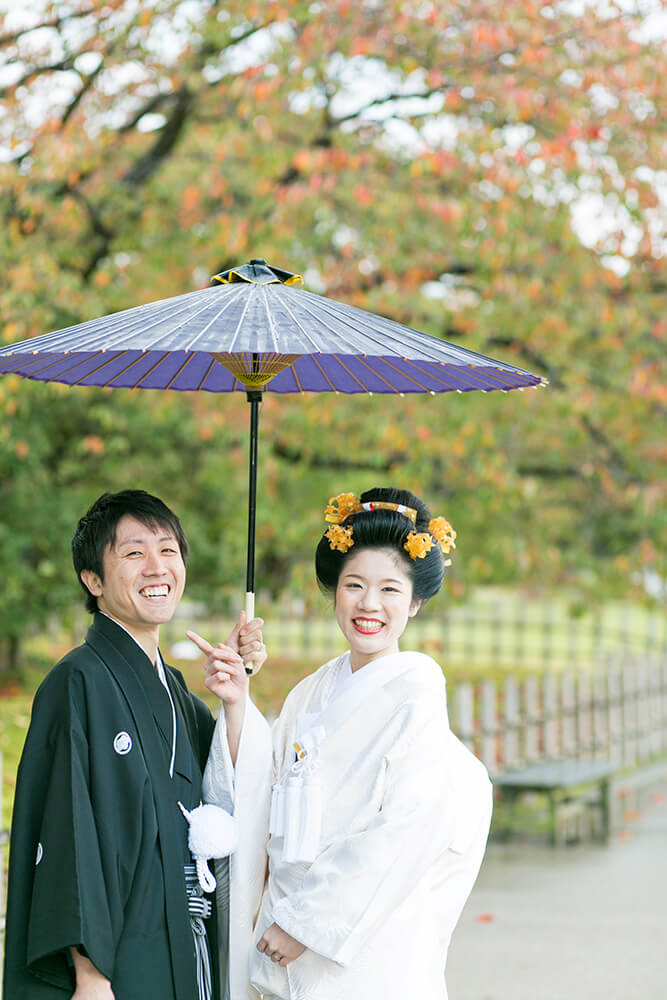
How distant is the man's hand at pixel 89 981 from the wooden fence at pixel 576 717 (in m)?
4.66

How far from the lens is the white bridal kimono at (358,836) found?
2648 mm

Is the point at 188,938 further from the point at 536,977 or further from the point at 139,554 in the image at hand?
the point at 536,977

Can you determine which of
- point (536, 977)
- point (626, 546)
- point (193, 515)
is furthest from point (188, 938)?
point (193, 515)

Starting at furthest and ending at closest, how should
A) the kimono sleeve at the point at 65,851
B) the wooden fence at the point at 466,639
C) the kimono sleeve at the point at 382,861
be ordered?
the wooden fence at the point at 466,639 < the kimono sleeve at the point at 382,861 < the kimono sleeve at the point at 65,851

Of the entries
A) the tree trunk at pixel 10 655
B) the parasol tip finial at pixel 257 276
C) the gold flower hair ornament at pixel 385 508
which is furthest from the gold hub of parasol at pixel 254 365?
the tree trunk at pixel 10 655

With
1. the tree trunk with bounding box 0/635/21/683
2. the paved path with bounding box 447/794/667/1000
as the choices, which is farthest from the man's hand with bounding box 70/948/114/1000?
the tree trunk with bounding box 0/635/21/683

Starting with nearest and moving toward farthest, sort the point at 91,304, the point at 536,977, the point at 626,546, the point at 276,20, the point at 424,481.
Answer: the point at 536,977, the point at 276,20, the point at 91,304, the point at 424,481, the point at 626,546

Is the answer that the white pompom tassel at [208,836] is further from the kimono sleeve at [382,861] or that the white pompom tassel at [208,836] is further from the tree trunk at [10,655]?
the tree trunk at [10,655]

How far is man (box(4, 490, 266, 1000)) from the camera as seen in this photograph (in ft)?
8.39

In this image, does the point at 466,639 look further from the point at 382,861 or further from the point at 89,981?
the point at 89,981

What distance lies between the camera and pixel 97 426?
9.09 meters

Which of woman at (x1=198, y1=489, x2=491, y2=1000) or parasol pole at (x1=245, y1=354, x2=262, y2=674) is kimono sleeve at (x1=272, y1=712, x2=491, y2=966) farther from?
parasol pole at (x1=245, y1=354, x2=262, y2=674)

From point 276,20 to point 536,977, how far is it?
4734 mm

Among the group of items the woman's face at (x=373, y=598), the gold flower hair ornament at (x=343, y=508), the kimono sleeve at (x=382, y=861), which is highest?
the gold flower hair ornament at (x=343, y=508)
